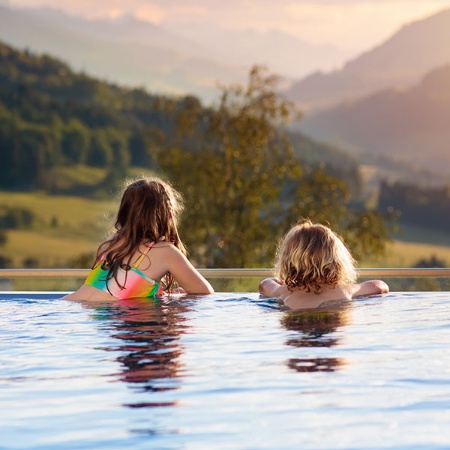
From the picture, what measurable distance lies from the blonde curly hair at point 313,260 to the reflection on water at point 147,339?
0.58 meters

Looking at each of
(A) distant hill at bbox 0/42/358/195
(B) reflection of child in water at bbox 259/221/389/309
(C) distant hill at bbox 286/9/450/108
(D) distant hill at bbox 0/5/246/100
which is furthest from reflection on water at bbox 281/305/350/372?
(C) distant hill at bbox 286/9/450/108

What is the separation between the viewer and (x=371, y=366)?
9.87 feet

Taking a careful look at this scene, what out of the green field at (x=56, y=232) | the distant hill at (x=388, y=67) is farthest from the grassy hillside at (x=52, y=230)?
the distant hill at (x=388, y=67)

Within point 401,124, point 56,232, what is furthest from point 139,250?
point 401,124

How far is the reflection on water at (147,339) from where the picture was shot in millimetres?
2820

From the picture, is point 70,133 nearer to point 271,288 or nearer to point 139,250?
point 271,288

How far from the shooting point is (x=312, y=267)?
474 cm

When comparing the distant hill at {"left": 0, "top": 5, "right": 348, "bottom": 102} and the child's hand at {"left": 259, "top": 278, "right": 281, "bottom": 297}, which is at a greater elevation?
the distant hill at {"left": 0, "top": 5, "right": 348, "bottom": 102}

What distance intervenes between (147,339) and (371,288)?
6.83 feet

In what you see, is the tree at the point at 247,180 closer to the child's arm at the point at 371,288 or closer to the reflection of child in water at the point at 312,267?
the child's arm at the point at 371,288

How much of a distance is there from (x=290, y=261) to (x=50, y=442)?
2.75 m

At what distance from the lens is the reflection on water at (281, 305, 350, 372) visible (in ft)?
9.89

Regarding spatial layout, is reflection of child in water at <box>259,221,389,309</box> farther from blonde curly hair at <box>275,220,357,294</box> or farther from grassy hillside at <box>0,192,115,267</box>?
grassy hillside at <box>0,192,115,267</box>

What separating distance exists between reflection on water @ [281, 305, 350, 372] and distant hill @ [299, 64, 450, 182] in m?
29.6
